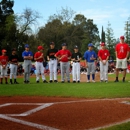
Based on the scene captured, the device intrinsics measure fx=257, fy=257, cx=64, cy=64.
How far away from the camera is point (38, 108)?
626 cm

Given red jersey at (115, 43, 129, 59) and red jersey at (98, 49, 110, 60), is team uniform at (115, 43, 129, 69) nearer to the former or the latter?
red jersey at (115, 43, 129, 59)

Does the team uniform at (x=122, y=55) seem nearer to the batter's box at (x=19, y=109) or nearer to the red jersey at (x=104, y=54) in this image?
the red jersey at (x=104, y=54)

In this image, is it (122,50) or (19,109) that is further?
(122,50)

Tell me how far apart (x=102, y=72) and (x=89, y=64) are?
837 millimetres

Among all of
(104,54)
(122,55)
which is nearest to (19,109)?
(122,55)

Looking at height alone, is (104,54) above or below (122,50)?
below

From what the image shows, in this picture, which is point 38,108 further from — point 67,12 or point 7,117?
point 67,12

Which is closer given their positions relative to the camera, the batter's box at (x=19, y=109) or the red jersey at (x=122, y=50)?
the batter's box at (x=19, y=109)

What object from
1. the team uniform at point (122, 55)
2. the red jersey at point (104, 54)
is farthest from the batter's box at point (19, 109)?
the red jersey at point (104, 54)

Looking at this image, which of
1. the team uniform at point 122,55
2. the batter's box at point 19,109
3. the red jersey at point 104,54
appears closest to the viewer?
the batter's box at point 19,109

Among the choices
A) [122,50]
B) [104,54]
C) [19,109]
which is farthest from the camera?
[104,54]

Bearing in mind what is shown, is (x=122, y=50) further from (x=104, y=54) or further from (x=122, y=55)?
(x=104, y=54)

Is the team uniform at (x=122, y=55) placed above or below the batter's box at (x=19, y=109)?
above

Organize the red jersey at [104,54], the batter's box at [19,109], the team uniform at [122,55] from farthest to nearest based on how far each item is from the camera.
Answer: the red jersey at [104,54]
the team uniform at [122,55]
the batter's box at [19,109]
